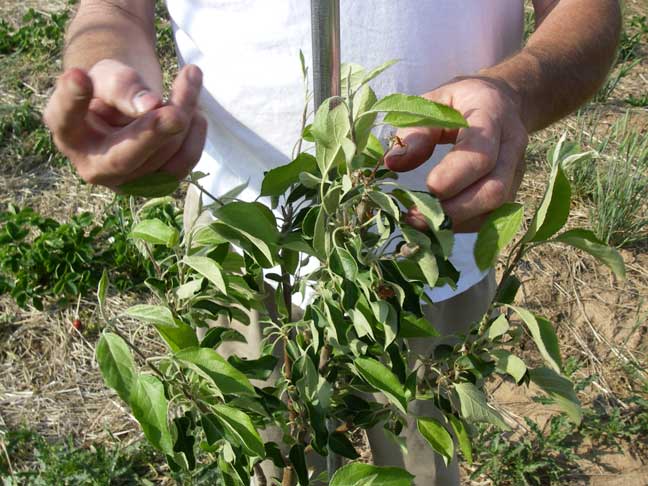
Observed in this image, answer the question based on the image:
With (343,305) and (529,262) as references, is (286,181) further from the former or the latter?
(529,262)

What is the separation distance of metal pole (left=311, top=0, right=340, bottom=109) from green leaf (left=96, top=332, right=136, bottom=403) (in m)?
0.32

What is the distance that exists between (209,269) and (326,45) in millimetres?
248

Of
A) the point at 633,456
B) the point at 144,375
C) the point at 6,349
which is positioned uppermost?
the point at 144,375

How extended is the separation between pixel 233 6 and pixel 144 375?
66 centimetres

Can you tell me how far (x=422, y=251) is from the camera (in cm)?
64

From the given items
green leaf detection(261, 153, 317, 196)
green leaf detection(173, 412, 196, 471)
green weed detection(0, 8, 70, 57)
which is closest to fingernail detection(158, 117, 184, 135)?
green leaf detection(261, 153, 317, 196)

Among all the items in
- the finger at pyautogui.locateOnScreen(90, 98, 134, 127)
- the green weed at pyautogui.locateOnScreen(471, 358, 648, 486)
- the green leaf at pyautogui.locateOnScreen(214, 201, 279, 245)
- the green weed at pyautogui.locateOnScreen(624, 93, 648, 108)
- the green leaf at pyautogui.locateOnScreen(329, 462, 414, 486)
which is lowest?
the green weed at pyautogui.locateOnScreen(471, 358, 648, 486)

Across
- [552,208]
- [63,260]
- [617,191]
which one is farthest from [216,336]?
[617,191]

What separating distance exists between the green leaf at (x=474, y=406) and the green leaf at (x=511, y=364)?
1.4 inches

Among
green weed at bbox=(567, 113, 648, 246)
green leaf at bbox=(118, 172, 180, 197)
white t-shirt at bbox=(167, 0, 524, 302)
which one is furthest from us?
green weed at bbox=(567, 113, 648, 246)

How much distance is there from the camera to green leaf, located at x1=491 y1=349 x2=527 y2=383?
0.66m

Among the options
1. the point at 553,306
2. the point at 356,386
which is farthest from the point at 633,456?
the point at 356,386

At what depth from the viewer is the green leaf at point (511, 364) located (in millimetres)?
661

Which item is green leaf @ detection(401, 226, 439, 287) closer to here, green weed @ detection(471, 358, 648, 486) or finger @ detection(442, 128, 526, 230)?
finger @ detection(442, 128, 526, 230)
